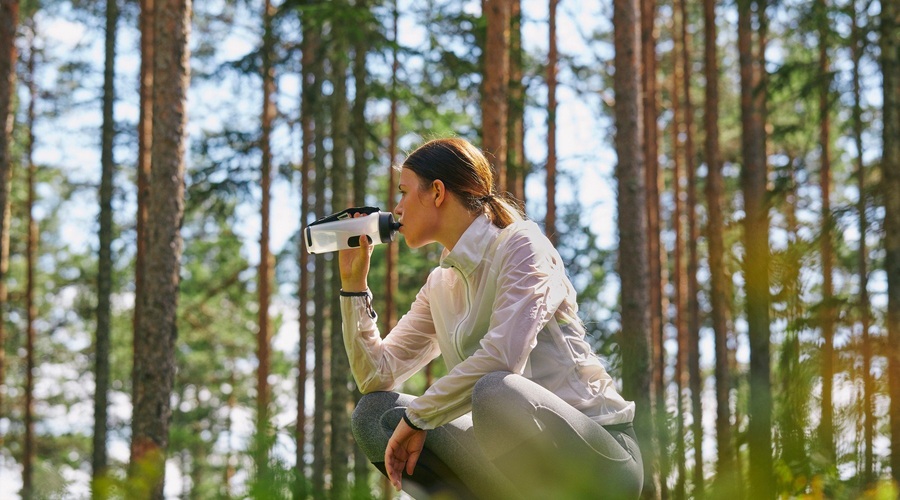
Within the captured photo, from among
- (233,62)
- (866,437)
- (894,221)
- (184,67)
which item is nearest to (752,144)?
(894,221)

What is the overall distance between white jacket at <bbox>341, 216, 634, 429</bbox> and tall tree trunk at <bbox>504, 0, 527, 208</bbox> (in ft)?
27.7

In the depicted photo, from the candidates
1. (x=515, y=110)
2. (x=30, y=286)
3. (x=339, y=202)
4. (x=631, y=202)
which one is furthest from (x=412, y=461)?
(x=30, y=286)

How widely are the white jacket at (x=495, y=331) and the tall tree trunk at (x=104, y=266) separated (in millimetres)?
13161

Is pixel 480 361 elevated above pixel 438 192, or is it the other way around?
pixel 438 192

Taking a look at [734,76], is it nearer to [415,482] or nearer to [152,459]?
[415,482]

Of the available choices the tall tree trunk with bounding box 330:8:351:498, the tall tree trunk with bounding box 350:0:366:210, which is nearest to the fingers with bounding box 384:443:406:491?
the tall tree trunk with bounding box 330:8:351:498

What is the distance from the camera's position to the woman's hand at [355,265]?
3227 millimetres

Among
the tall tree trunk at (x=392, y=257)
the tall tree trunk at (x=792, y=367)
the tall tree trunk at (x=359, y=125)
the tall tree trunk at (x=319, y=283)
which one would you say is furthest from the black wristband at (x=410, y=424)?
the tall tree trunk at (x=319, y=283)

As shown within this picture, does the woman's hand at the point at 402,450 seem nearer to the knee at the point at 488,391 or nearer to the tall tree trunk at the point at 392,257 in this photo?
the knee at the point at 488,391

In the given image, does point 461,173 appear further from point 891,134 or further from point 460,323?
point 891,134

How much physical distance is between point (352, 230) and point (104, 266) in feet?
43.7

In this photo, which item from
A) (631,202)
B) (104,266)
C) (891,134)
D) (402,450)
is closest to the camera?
(402,450)

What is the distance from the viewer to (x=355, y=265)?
128 inches

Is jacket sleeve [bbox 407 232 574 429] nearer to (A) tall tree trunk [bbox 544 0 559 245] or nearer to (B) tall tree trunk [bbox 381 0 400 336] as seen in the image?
(B) tall tree trunk [bbox 381 0 400 336]
